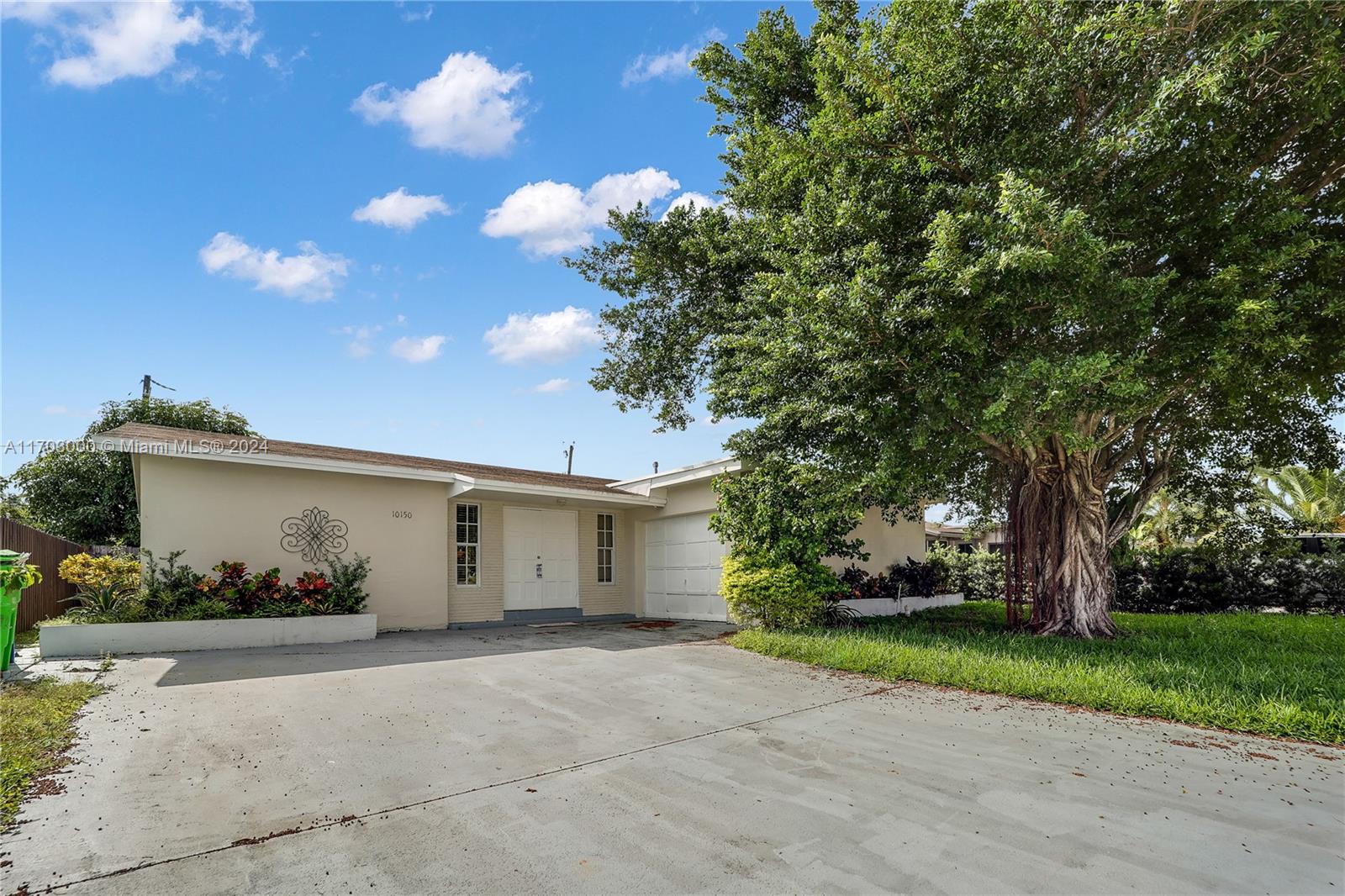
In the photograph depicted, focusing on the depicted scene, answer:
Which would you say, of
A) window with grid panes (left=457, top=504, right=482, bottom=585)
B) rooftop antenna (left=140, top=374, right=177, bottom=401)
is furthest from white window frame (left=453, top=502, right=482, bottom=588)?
rooftop antenna (left=140, top=374, right=177, bottom=401)

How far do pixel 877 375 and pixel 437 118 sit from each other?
7.58 metres

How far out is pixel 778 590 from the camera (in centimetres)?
1002

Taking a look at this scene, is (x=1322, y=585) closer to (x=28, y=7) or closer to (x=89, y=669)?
(x=89, y=669)

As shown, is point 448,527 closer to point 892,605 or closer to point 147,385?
point 892,605

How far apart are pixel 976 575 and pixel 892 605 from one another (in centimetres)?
570

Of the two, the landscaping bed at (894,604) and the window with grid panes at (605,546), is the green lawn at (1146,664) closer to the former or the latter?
the landscaping bed at (894,604)

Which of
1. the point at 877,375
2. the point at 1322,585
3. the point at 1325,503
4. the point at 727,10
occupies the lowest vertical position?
the point at 1322,585

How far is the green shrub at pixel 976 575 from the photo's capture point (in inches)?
707

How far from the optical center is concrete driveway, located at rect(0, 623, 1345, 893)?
9.21 ft

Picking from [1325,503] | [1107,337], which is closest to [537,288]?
[1107,337]

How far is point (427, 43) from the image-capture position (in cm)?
929

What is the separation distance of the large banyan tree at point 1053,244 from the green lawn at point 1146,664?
61.4 inches

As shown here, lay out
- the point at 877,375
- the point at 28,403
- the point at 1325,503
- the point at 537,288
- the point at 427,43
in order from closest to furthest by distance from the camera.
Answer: the point at 877,375
the point at 427,43
the point at 28,403
the point at 537,288
the point at 1325,503

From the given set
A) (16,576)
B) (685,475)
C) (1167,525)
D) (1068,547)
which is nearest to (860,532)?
(685,475)
